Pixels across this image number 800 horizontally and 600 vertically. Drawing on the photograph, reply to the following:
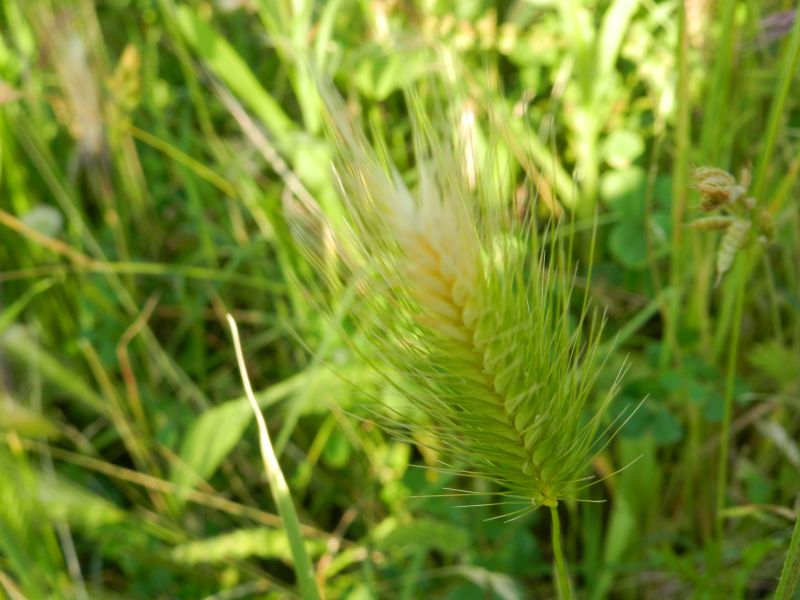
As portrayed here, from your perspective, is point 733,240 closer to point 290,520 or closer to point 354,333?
point 290,520

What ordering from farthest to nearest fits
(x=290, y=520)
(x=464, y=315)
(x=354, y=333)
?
1. (x=354, y=333)
2. (x=290, y=520)
3. (x=464, y=315)

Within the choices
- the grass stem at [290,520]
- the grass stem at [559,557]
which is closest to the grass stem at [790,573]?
the grass stem at [559,557]

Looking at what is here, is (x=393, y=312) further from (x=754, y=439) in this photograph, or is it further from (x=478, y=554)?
(x=754, y=439)

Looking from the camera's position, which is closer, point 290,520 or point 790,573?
point 790,573

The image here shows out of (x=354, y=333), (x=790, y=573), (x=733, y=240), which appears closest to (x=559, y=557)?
(x=790, y=573)

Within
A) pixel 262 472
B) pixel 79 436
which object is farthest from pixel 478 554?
pixel 79 436

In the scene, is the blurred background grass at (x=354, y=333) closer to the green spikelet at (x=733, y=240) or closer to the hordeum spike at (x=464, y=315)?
the green spikelet at (x=733, y=240)
